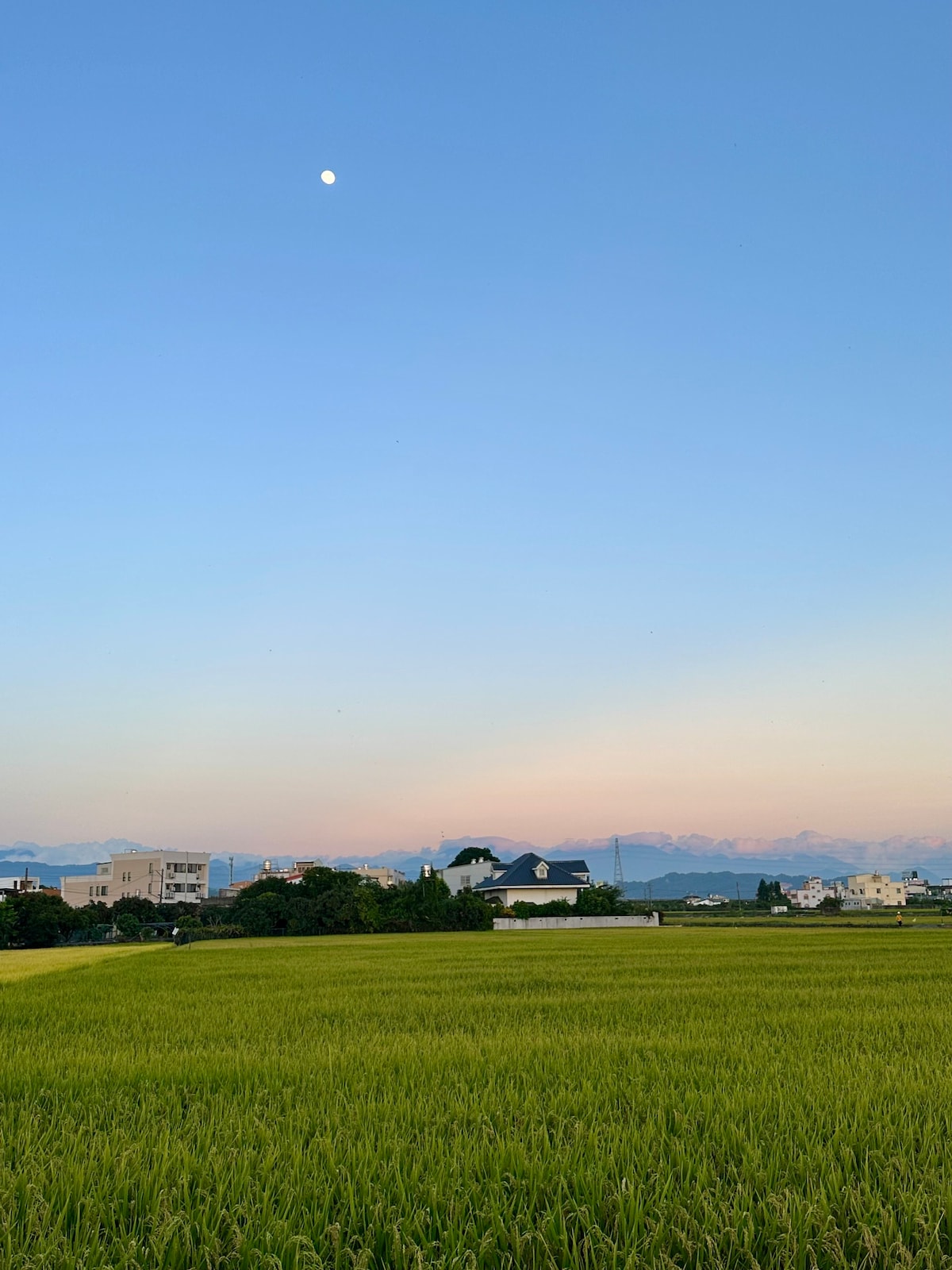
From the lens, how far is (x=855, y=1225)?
11.4ft

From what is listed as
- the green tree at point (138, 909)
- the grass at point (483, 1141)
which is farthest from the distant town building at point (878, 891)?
the grass at point (483, 1141)

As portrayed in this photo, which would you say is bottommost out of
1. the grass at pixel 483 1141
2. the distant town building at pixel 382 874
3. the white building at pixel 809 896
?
the white building at pixel 809 896

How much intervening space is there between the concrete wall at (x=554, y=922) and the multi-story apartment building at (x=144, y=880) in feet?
180

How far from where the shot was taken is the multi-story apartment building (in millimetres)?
108250

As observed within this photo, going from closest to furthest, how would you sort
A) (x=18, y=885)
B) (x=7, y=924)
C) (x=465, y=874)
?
(x=7, y=924)
(x=465, y=874)
(x=18, y=885)

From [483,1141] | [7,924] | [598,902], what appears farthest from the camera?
[598,902]

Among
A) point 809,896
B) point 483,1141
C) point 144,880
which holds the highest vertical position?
point 483,1141

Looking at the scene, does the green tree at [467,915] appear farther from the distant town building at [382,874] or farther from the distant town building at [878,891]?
the distant town building at [878,891]

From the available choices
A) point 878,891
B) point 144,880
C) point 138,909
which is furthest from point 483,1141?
point 878,891

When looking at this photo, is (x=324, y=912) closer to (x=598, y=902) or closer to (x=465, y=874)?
(x=598, y=902)

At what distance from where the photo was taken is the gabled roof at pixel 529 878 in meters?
82.2

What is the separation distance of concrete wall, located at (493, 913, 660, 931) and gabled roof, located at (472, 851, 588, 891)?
14.9m

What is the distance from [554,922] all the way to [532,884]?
1731 centimetres

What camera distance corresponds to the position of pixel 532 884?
268 feet
